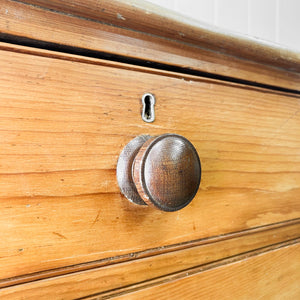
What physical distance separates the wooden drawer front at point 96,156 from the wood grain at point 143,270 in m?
0.01

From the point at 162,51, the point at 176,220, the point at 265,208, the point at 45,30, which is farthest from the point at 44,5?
the point at 265,208

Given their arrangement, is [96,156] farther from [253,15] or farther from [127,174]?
[253,15]

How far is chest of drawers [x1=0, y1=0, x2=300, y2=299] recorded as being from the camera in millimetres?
241

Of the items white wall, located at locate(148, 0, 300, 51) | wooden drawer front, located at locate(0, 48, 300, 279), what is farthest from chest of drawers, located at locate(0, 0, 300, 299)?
white wall, located at locate(148, 0, 300, 51)

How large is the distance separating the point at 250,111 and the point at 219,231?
158 mm

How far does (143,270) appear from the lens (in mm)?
299

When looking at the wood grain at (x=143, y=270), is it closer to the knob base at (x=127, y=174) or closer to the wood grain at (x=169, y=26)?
the knob base at (x=127, y=174)

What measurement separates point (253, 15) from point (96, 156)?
0.56 m

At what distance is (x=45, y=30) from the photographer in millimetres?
249

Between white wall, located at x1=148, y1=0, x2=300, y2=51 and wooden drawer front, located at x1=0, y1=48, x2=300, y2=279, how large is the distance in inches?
10.5

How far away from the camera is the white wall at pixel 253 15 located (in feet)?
1.81

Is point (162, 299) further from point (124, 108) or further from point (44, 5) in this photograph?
point (44, 5)

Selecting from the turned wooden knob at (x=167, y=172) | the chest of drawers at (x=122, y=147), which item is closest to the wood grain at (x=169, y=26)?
the chest of drawers at (x=122, y=147)

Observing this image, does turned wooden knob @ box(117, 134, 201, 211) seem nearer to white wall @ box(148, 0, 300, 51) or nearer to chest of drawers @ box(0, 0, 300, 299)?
chest of drawers @ box(0, 0, 300, 299)
